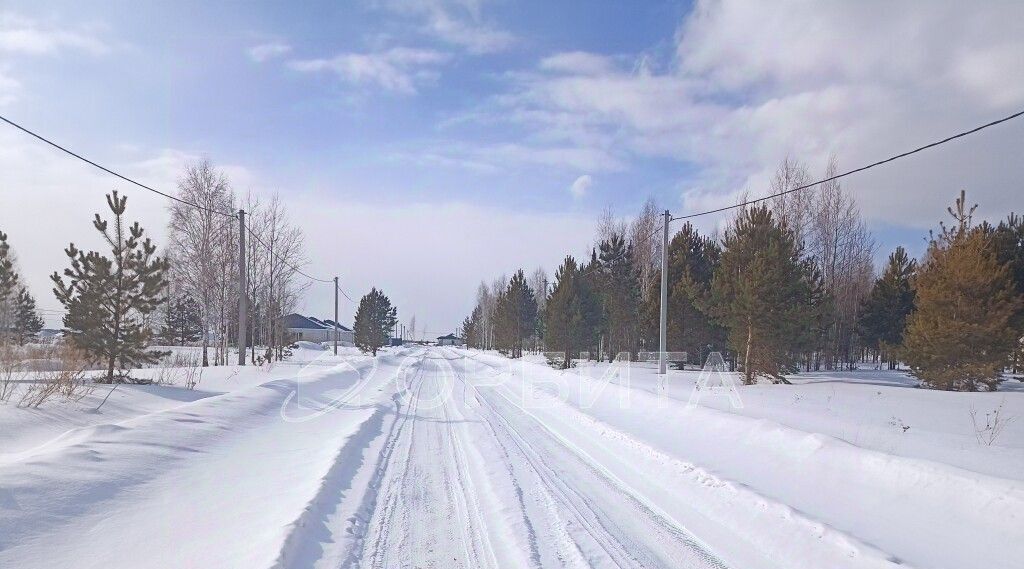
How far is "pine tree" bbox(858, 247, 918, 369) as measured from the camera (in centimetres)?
3603

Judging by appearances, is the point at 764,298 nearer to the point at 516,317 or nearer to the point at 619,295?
the point at 619,295

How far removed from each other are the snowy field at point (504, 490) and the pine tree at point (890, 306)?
2650cm

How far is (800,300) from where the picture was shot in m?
21.9

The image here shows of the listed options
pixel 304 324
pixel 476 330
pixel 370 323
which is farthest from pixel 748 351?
pixel 304 324

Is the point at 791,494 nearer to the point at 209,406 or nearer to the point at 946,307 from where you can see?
the point at 209,406

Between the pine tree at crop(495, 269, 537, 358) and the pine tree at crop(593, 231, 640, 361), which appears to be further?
the pine tree at crop(495, 269, 537, 358)

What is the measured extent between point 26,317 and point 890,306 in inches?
2465

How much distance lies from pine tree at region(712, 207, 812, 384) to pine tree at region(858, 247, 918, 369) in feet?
59.2

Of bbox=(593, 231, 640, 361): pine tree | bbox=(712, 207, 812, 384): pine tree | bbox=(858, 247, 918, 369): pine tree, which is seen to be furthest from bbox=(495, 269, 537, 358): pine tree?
bbox=(712, 207, 812, 384): pine tree

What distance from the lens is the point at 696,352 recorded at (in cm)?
3406

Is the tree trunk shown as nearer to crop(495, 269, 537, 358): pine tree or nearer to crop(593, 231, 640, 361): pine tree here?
crop(593, 231, 640, 361): pine tree

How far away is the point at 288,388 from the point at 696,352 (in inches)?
934

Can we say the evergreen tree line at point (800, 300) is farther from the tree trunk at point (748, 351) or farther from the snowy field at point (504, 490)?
the snowy field at point (504, 490)

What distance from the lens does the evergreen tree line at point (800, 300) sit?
19.5 meters
